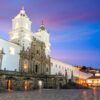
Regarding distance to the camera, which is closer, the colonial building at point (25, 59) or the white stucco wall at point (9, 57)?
the colonial building at point (25, 59)

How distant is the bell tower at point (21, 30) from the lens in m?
51.9

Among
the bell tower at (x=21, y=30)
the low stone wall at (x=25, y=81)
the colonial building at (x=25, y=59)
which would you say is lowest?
the low stone wall at (x=25, y=81)

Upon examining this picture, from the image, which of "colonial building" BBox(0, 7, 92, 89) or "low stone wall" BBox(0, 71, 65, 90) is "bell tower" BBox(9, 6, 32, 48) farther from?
"low stone wall" BBox(0, 71, 65, 90)

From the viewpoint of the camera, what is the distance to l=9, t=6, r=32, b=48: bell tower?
51.9 m

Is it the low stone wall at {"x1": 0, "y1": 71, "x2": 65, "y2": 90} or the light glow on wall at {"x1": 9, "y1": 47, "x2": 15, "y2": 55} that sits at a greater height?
the light glow on wall at {"x1": 9, "y1": 47, "x2": 15, "y2": 55}

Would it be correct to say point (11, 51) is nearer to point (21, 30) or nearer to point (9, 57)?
point (9, 57)

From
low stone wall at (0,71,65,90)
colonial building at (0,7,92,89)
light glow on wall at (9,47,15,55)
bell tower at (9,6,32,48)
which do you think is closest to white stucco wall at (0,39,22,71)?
colonial building at (0,7,92,89)

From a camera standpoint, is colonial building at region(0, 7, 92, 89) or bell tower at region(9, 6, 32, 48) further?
bell tower at region(9, 6, 32, 48)

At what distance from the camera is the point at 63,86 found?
48.3 metres

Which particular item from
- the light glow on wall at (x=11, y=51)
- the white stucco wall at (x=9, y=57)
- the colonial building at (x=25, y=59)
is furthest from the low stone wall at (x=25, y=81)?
the light glow on wall at (x=11, y=51)

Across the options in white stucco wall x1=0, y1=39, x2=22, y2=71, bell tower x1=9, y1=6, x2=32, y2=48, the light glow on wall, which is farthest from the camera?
bell tower x1=9, y1=6, x2=32, y2=48

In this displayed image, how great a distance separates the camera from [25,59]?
163 ft

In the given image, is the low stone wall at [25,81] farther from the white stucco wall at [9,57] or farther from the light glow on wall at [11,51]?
the light glow on wall at [11,51]

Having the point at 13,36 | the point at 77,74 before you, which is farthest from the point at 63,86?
the point at 77,74
